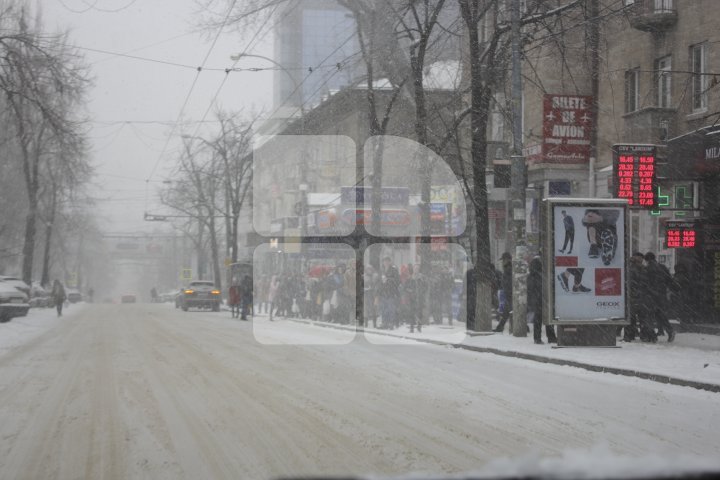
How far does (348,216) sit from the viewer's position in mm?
20828

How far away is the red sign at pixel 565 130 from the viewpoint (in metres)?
17.4

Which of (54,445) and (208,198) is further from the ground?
(208,198)

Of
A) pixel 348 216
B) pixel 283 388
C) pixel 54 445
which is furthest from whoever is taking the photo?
pixel 348 216

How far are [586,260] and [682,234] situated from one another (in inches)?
174

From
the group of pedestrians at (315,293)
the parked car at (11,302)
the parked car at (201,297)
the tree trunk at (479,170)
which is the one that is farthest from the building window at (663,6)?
the parked car at (201,297)

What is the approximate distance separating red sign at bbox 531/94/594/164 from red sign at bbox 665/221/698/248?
298 centimetres

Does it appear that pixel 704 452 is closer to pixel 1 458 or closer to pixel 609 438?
pixel 609 438

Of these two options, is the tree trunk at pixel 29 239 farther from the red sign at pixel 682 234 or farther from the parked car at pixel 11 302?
the red sign at pixel 682 234

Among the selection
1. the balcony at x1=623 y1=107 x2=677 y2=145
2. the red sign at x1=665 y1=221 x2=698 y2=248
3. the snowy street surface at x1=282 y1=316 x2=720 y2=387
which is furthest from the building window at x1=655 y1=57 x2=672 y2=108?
the snowy street surface at x1=282 y1=316 x2=720 y2=387

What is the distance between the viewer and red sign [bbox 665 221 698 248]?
18797 mm

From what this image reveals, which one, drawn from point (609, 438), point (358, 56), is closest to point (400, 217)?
point (358, 56)

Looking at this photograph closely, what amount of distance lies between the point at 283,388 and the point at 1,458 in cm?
421

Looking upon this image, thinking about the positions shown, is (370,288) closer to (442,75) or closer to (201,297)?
(442,75)

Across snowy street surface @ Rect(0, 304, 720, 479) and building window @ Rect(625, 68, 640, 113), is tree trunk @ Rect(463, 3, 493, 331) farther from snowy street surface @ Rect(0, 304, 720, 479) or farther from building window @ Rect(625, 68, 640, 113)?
building window @ Rect(625, 68, 640, 113)
